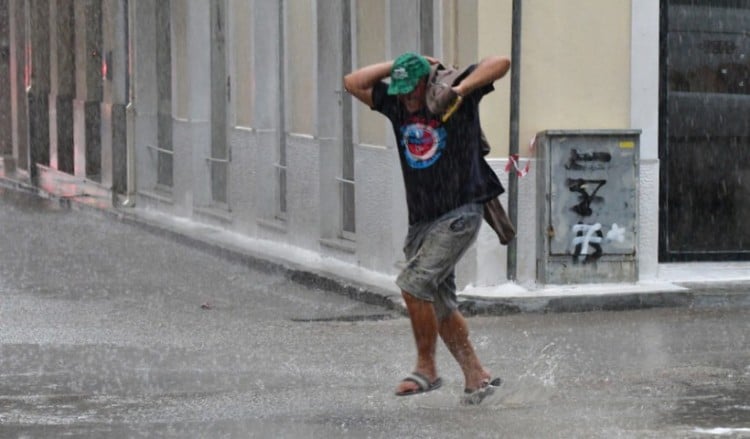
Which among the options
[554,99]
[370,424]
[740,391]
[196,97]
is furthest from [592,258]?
[196,97]

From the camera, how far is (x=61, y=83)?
1177 inches

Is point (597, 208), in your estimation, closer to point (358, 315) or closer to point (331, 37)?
point (358, 315)

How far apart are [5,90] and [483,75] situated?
1145 inches

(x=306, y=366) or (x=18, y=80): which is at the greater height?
(x=18, y=80)

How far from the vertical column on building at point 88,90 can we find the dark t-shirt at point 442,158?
59.1 feet

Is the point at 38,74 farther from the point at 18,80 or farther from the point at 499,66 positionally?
the point at 499,66

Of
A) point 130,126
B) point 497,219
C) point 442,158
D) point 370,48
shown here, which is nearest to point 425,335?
point 497,219

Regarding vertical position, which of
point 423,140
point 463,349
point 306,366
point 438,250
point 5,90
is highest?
point 423,140

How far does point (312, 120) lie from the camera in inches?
661

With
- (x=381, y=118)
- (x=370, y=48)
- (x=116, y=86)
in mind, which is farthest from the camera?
(x=116, y=86)

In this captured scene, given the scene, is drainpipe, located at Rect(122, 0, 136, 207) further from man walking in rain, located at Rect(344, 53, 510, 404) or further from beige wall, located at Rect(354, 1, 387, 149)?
man walking in rain, located at Rect(344, 53, 510, 404)

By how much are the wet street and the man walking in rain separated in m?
0.28

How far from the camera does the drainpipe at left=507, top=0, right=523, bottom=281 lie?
505 inches

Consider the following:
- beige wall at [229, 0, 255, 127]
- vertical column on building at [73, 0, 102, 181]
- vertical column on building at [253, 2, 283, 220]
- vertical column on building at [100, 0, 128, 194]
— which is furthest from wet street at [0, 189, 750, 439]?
vertical column on building at [73, 0, 102, 181]
